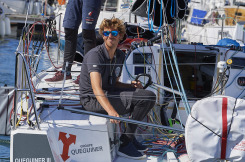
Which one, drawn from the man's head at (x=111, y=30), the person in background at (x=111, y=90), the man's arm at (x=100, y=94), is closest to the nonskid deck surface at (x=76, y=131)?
the person in background at (x=111, y=90)

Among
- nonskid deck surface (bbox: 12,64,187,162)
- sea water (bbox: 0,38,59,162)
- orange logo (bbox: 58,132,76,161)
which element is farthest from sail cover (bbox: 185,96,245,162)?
sea water (bbox: 0,38,59,162)

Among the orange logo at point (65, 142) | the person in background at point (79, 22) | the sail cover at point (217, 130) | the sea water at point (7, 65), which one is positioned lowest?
the sea water at point (7, 65)

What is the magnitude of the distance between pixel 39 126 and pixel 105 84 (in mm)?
839

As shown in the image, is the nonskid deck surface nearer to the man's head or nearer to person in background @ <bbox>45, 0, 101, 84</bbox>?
the man's head

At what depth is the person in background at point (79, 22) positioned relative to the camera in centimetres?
508

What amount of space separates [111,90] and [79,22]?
1.60 m

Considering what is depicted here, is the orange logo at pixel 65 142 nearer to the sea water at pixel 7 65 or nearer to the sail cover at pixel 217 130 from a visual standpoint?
the sail cover at pixel 217 130

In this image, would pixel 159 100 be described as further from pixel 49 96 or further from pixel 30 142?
pixel 30 142

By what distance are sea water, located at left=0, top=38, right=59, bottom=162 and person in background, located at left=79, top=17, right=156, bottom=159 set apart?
4.74 feet

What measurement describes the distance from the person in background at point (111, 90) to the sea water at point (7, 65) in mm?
1444

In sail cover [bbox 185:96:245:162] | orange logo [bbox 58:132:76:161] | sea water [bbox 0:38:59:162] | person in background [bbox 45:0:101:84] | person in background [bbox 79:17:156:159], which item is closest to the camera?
sail cover [bbox 185:96:245:162]

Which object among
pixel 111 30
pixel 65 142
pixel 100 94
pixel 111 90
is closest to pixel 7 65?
pixel 111 90

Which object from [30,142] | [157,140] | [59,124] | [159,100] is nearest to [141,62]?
[159,100]

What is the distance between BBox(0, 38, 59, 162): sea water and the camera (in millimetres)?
5971
